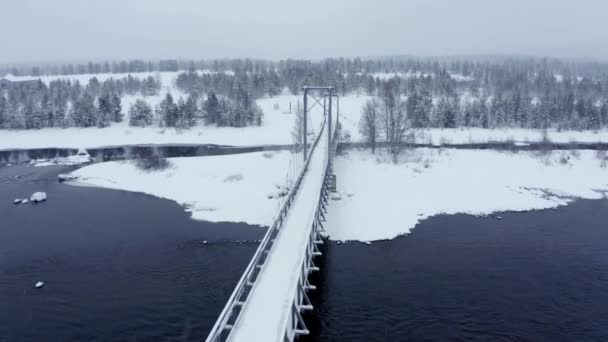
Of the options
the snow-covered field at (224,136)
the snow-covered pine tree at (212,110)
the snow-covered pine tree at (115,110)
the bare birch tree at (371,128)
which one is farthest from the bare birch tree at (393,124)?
the snow-covered pine tree at (115,110)

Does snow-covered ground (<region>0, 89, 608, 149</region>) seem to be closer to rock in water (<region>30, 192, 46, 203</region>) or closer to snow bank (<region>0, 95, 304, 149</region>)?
snow bank (<region>0, 95, 304, 149</region>)

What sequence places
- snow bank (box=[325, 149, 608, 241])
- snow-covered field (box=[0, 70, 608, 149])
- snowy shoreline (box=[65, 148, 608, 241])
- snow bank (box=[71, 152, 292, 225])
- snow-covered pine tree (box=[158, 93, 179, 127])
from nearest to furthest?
snow bank (box=[325, 149, 608, 241]), snowy shoreline (box=[65, 148, 608, 241]), snow bank (box=[71, 152, 292, 225]), snow-covered field (box=[0, 70, 608, 149]), snow-covered pine tree (box=[158, 93, 179, 127])

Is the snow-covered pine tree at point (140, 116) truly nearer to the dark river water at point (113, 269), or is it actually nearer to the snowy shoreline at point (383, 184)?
the snowy shoreline at point (383, 184)

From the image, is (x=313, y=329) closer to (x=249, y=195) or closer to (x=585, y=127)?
(x=249, y=195)

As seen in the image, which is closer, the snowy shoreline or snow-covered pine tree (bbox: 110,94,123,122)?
the snowy shoreline


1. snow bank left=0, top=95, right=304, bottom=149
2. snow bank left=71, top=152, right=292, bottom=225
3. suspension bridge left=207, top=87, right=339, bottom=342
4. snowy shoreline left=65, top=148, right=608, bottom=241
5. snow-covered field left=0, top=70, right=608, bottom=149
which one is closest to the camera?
suspension bridge left=207, top=87, right=339, bottom=342

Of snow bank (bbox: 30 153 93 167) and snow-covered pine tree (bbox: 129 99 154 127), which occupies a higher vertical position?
snow-covered pine tree (bbox: 129 99 154 127)

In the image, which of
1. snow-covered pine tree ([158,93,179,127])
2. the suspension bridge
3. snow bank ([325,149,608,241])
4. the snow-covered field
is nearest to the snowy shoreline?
snow bank ([325,149,608,241])
